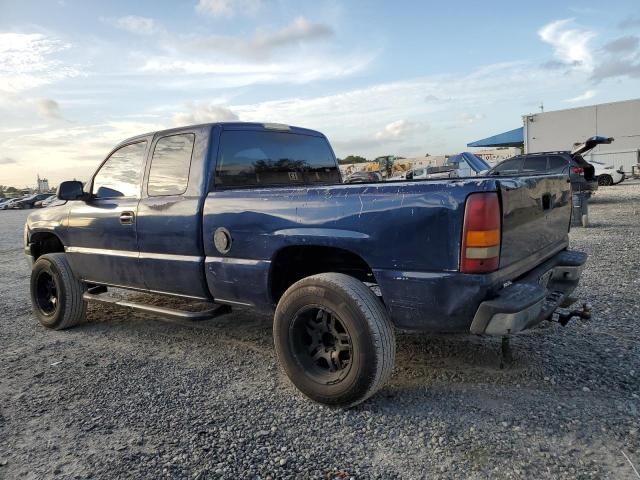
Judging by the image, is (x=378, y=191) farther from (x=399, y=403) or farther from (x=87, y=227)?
(x=87, y=227)

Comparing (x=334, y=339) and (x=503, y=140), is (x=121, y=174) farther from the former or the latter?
(x=503, y=140)

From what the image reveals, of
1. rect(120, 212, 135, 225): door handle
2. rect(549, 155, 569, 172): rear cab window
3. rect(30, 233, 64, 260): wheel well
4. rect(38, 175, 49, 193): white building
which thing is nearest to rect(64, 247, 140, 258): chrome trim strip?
rect(120, 212, 135, 225): door handle

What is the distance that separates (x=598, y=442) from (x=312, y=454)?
1.51 meters

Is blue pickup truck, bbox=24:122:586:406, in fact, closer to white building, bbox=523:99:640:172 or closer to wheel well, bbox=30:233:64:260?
wheel well, bbox=30:233:64:260

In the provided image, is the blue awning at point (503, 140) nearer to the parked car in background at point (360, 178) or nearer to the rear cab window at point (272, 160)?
the parked car in background at point (360, 178)

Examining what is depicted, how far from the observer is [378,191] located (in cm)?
291

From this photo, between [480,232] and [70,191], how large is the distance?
152 inches

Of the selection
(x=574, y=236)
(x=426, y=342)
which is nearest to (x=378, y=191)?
(x=426, y=342)

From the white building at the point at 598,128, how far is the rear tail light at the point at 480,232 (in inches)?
1045

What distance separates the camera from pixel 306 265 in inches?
146

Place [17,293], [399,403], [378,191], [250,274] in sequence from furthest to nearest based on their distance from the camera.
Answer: [17,293] < [250,274] < [399,403] < [378,191]

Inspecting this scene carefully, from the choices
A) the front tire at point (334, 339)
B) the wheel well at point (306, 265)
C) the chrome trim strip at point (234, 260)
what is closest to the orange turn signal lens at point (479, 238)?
the front tire at point (334, 339)

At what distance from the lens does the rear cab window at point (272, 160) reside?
4.00 m

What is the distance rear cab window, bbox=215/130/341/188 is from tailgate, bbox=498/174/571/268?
2081 millimetres
